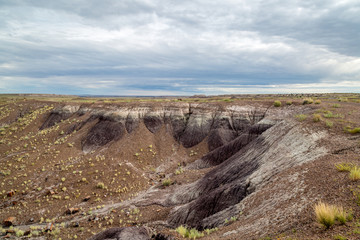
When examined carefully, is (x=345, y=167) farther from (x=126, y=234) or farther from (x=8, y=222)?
(x=8, y=222)

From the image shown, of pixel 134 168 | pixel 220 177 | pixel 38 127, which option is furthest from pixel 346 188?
pixel 38 127

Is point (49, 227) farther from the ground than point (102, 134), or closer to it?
closer to it

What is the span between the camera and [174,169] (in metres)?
35.5

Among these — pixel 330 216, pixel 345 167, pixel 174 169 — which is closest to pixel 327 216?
pixel 330 216

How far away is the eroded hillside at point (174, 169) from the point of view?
10.6 m

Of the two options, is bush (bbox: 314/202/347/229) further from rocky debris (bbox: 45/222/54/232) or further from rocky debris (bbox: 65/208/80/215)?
rocky debris (bbox: 65/208/80/215)

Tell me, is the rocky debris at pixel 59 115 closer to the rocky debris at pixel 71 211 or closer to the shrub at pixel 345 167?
the rocky debris at pixel 71 211

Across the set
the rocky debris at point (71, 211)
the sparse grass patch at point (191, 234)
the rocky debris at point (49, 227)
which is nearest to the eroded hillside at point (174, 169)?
the rocky debris at point (49, 227)

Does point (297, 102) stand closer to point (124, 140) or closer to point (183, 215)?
point (183, 215)

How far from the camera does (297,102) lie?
35.5m

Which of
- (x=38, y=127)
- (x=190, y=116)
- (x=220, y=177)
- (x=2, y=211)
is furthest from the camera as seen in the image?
(x=38, y=127)

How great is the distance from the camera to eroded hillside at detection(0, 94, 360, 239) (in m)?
10.6

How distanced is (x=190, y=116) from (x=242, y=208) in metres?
33.6

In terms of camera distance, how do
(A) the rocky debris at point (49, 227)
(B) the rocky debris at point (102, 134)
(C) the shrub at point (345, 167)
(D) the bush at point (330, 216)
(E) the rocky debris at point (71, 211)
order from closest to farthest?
(D) the bush at point (330, 216) → (C) the shrub at point (345, 167) → (A) the rocky debris at point (49, 227) → (E) the rocky debris at point (71, 211) → (B) the rocky debris at point (102, 134)
